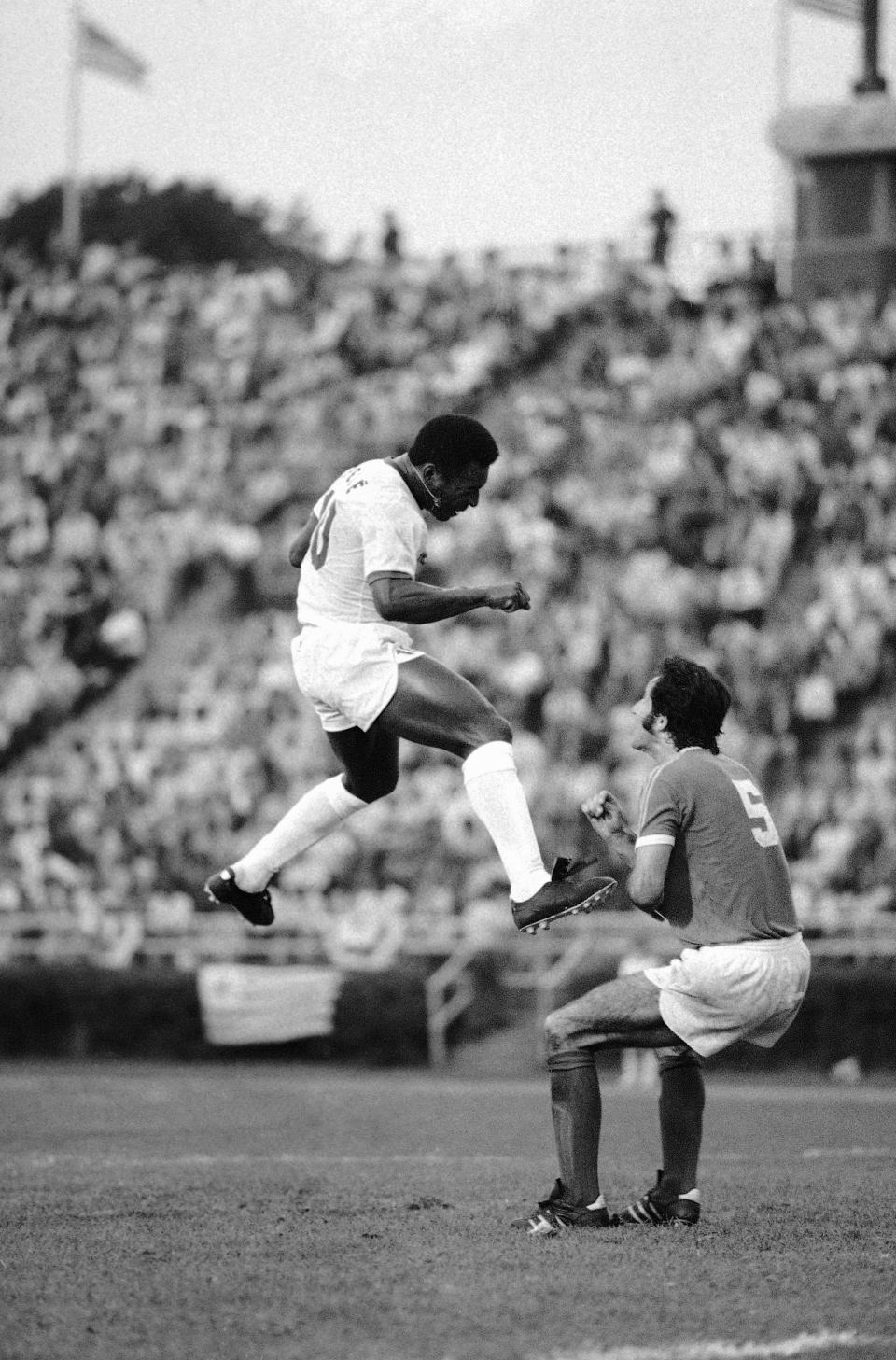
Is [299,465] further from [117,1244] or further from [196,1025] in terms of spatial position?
[117,1244]

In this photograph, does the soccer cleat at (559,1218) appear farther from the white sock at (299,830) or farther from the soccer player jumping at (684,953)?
the white sock at (299,830)

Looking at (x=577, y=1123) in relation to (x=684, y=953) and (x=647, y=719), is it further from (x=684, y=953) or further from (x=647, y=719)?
(x=647, y=719)

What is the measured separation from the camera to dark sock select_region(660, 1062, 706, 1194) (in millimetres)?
6965

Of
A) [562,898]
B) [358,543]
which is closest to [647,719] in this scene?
[562,898]

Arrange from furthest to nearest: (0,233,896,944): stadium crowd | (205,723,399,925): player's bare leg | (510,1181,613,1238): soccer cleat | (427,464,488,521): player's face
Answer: (0,233,896,944): stadium crowd < (205,723,399,925): player's bare leg < (427,464,488,521): player's face < (510,1181,613,1238): soccer cleat

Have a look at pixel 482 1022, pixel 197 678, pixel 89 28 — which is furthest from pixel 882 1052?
pixel 89 28

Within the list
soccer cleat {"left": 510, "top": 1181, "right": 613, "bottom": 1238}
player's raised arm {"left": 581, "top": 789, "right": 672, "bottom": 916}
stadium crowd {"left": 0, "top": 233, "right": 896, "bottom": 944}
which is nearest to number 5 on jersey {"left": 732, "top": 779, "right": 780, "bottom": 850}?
player's raised arm {"left": 581, "top": 789, "right": 672, "bottom": 916}

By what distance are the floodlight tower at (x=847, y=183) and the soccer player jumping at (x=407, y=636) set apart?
63.0 feet

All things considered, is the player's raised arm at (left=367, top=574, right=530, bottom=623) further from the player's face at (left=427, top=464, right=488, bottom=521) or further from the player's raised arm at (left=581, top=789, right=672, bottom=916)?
the player's raised arm at (left=581, top=789, right=672, bottom=916)

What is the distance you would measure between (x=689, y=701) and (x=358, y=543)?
63.0 inches

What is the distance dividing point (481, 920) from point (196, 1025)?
297 cm

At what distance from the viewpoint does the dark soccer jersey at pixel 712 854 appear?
6688 mm

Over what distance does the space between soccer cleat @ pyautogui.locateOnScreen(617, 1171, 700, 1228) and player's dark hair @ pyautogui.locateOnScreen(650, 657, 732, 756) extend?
1.51m

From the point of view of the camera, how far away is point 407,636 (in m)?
7.95
